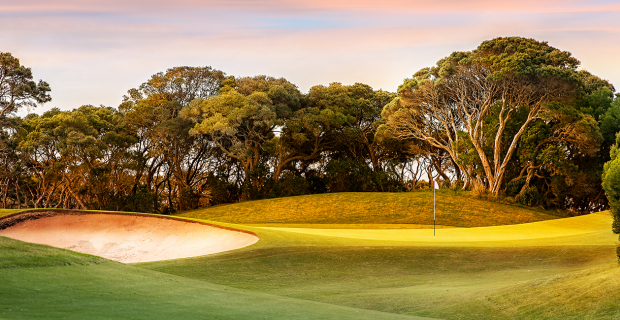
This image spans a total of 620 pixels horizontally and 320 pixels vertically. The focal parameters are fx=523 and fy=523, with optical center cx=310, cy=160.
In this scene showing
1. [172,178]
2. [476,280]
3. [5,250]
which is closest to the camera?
[5,250]

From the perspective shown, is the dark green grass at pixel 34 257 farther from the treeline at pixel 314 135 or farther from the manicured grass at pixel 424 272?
the treeline at pixel 314 135

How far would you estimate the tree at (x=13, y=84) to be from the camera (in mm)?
39562

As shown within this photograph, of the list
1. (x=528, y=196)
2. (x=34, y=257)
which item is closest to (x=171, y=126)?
(x=528, y=196)

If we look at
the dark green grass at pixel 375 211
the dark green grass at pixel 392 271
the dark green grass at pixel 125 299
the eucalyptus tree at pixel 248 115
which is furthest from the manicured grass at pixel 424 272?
the eucalyptus tree at pixel 248 115

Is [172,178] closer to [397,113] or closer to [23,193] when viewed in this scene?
[23,193]

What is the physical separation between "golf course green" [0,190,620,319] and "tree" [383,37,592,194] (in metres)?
16.6

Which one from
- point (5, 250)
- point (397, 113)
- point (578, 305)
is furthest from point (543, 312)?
point (397, 113)

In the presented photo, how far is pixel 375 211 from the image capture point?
36.8m

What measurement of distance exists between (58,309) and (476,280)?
9.59 metres

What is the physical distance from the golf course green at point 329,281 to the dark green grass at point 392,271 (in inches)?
1.1

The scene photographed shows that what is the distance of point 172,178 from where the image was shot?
51.9m

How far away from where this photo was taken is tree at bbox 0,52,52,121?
39562 millimetres

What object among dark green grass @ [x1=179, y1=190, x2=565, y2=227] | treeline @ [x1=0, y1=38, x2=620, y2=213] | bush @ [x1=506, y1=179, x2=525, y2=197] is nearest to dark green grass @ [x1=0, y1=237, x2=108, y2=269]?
dark green grass @ [x1=179, y1=190, x2=565, y2=227]

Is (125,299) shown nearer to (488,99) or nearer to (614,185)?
(614,185)
